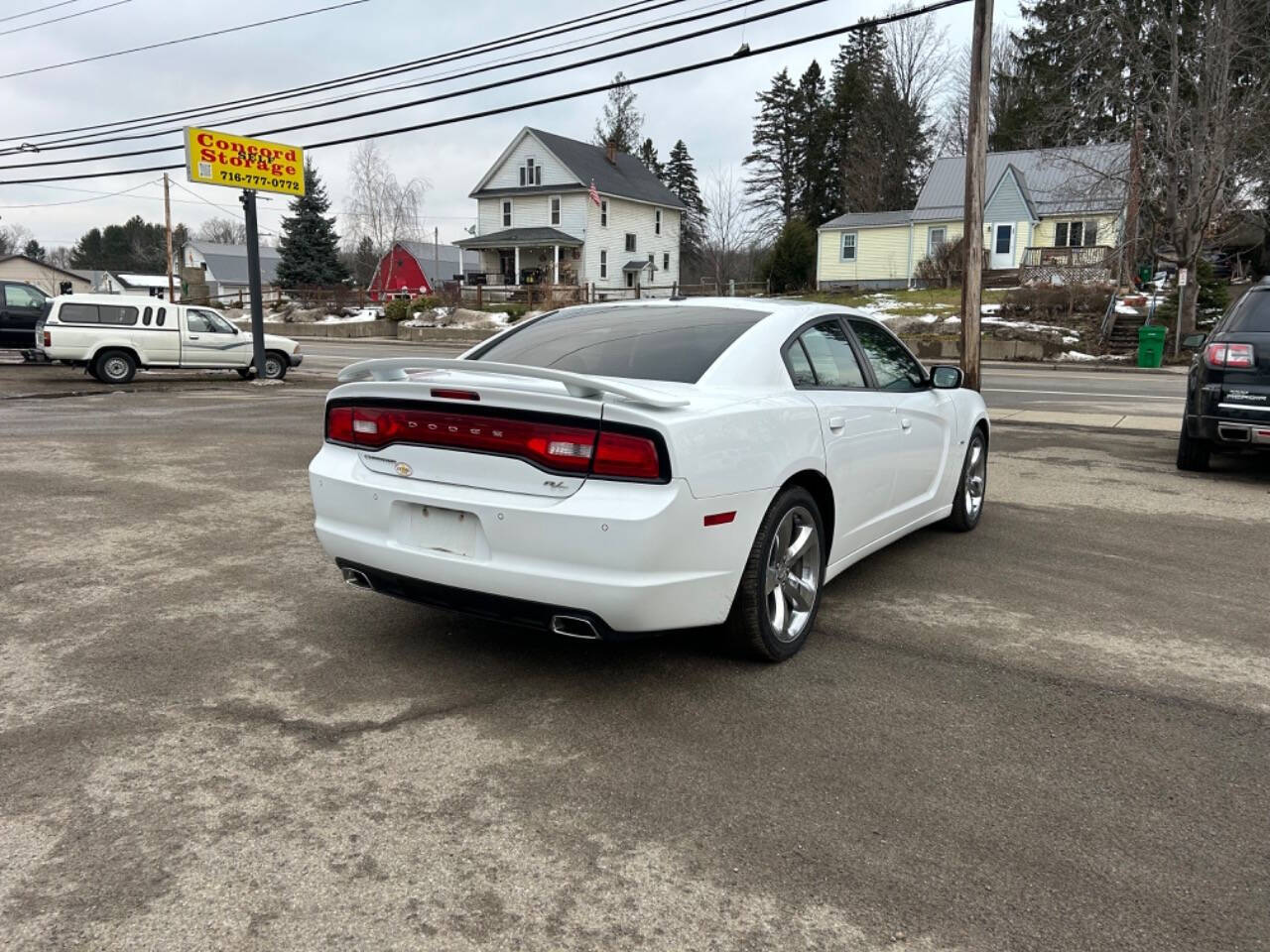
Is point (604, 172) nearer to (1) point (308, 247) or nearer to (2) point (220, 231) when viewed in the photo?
(1) point (308, 247)

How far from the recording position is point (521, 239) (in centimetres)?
5062

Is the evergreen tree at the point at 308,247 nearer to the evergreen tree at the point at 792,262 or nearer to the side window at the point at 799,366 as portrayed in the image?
the evergreen tree at the point at 792,262

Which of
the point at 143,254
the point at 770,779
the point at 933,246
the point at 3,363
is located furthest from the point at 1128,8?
the point at 143,254

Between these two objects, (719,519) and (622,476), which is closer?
(622,476)

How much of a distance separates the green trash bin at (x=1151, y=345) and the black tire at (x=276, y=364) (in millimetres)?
22170

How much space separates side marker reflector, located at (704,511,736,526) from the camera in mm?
3418

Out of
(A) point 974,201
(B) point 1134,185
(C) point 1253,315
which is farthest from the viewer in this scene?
(B) point 1134,185

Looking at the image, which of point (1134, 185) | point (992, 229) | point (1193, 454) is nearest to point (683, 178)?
point (992, 229)

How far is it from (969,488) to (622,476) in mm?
3803

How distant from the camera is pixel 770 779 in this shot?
119 inches

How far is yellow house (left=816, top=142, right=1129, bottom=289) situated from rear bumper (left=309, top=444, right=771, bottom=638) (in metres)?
41.1

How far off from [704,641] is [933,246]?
4625cm

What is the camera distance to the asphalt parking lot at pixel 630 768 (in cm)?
237

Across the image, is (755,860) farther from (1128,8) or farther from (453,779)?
(1128,8)
